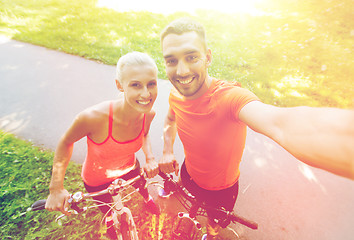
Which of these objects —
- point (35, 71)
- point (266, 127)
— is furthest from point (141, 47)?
point (266, 127)

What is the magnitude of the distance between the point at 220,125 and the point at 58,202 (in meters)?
1.52

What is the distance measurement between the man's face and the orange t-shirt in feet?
0.50

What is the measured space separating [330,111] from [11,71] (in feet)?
26.4

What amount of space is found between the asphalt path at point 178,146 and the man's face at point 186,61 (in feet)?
8.07

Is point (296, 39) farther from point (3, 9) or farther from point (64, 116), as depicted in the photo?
point (3, 9)

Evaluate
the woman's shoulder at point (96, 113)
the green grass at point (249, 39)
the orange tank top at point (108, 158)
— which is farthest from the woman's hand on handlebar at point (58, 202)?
the green grass at point (249, 39)

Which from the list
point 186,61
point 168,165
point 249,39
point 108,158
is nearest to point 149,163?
point 168,165

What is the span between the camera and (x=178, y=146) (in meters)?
4.18

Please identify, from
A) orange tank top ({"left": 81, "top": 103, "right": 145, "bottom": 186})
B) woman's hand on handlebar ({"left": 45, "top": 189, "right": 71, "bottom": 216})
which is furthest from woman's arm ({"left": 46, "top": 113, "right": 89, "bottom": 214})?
orange tank top ({"left": 81, "top": 103, "right": 145, "bottom": 186})

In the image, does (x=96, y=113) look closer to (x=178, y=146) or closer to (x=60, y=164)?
(x=60, y=164)

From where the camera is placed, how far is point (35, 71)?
19.9 feet

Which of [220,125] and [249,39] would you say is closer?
[220,125]

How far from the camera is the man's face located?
157 centimetres

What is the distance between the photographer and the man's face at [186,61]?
1.57m
